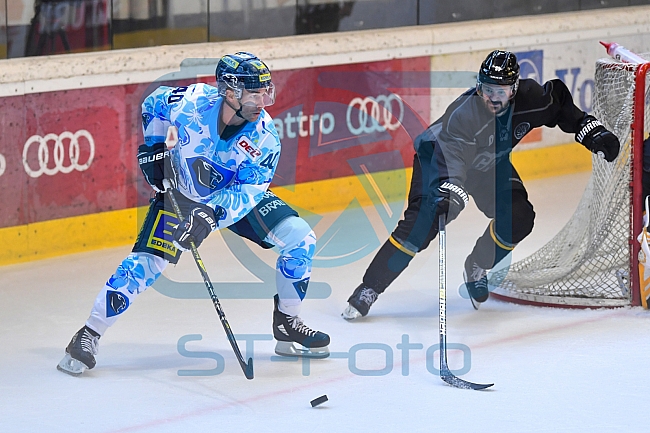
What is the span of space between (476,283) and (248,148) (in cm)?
131

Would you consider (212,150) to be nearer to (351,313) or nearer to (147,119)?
(147,119)

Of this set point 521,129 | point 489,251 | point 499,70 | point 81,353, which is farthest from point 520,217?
point 81,353

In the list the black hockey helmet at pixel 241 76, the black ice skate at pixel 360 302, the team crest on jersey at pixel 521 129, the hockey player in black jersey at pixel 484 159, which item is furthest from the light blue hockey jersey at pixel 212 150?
the team crest on jersey at pixel 521 129

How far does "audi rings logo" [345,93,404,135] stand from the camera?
20.4 feet

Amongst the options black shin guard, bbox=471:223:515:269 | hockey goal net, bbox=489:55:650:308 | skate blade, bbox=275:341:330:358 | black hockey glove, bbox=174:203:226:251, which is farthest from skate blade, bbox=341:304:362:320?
black hockey glove, bbox=174:203:226:251

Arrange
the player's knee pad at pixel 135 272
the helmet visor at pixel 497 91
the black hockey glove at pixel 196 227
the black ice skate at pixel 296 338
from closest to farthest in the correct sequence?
the black hockey glove at pixel 196 227, the player's knee pad at pixel 135 272, the black ice skate at pixel 296 338, the helmet visor at pixel 497 91

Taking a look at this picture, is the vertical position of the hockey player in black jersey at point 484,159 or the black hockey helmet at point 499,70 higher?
the black hockey helmet at point 499,70

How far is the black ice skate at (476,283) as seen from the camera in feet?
14.8

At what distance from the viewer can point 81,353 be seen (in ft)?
12.1

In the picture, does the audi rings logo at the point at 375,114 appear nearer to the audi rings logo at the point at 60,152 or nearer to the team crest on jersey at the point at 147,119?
the audi rings logo at the point at 60,152

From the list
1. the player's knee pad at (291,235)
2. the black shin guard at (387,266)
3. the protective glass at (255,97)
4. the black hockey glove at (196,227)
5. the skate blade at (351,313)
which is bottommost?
the skate blade at (351,313)

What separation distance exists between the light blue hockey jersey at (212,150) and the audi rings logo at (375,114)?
2.44 m

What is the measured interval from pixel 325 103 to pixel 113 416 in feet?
10.0

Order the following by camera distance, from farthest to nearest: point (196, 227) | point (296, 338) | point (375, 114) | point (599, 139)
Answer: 1. point (375, 114)
2. point (599, 139)
3. point (296, 338)
4. point (196, 227)
